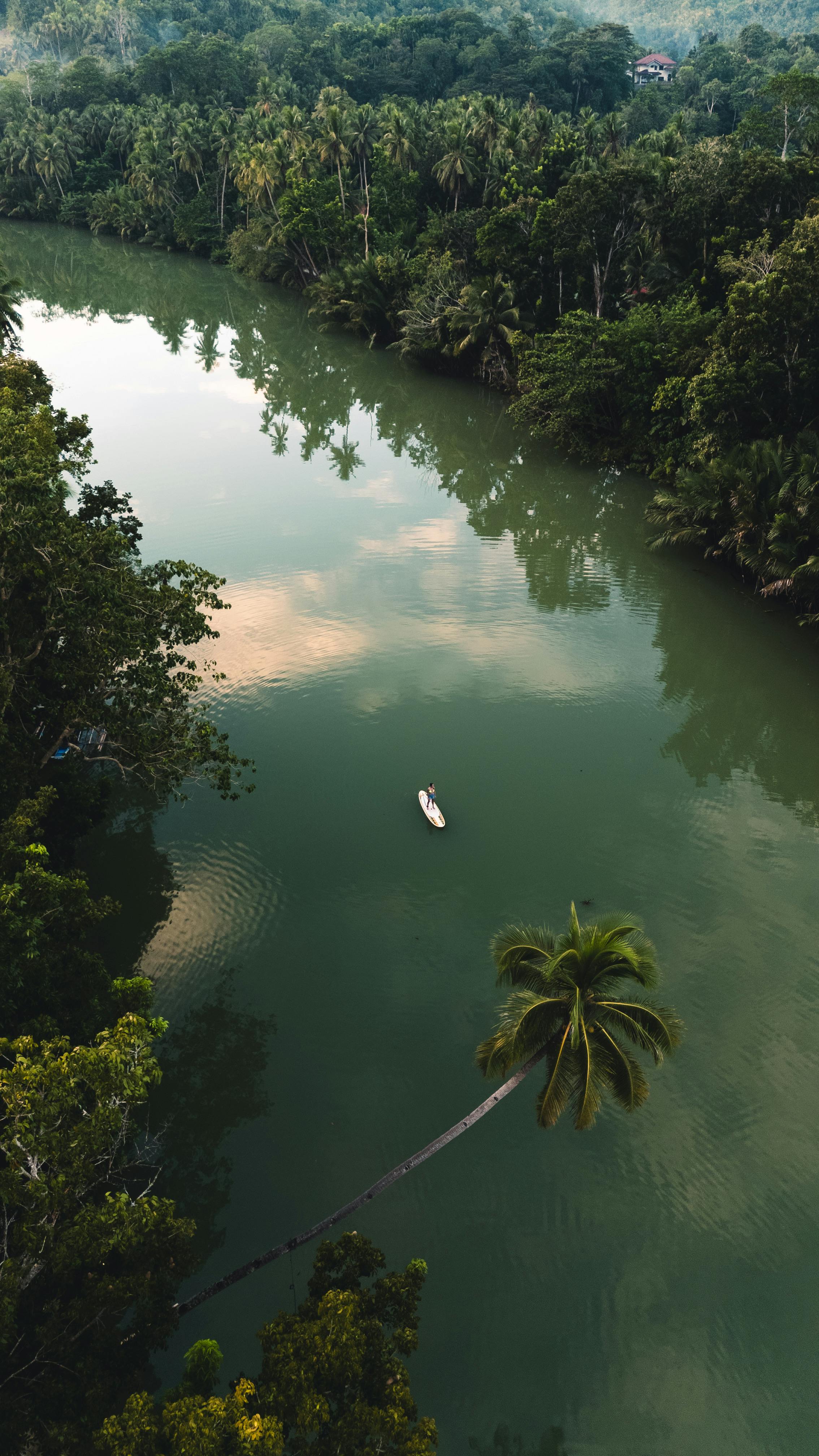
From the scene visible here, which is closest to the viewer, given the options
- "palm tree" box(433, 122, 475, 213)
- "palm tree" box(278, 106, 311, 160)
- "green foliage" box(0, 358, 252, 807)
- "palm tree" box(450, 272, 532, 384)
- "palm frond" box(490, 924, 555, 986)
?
Answer: "palm frond" box(490, 924, 555, 986)

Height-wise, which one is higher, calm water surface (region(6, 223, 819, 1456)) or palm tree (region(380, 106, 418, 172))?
palm tree (region(380, 106, 418, 172))

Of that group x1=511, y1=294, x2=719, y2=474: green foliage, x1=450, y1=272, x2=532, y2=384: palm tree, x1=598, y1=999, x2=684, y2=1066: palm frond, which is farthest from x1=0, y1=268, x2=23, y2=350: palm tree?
x1=598, y1=999, x2=684, y2=1066: palm frond

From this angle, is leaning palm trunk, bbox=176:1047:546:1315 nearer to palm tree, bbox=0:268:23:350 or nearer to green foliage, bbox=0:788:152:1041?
green foliage, bbox=0:788:152:1041

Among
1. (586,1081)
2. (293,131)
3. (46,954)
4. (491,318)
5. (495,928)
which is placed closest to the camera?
(586,1081)

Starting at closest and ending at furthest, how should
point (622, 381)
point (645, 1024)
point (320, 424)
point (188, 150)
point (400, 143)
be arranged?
point (645, 1024) < point (622, 381) < point (320, 424) < point (400, 143) < point (188, 150)

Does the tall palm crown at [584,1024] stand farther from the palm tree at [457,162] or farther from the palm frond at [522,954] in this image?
the palm tree at [457,162]

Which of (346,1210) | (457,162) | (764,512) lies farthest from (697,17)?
(346,1210)

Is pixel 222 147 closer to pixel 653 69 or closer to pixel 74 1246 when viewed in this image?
pixel 74 1246
